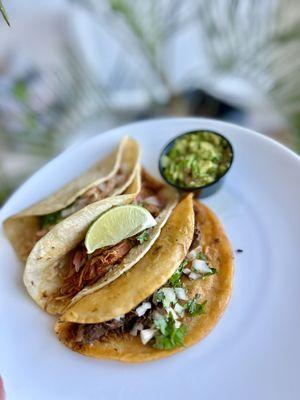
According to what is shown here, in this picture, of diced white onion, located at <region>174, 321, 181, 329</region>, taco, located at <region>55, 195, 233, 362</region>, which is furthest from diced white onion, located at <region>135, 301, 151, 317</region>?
diced white onion, located at <region>174, 321, 181, 329</region>

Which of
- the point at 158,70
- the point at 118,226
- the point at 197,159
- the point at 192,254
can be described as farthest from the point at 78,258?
the point at 158,70

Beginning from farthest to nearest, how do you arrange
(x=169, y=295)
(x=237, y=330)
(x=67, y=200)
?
1. (x=67, y=200)
2. (x=169, y=295)
3. (x=237, y=330)

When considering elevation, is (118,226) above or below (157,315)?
above

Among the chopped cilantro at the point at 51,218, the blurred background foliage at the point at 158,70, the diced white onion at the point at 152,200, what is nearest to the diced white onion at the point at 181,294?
the diced white onion at the point at 152,200

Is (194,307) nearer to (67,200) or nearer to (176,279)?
(176,279)

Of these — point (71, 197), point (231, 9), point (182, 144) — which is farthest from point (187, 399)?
point (231, 9)
